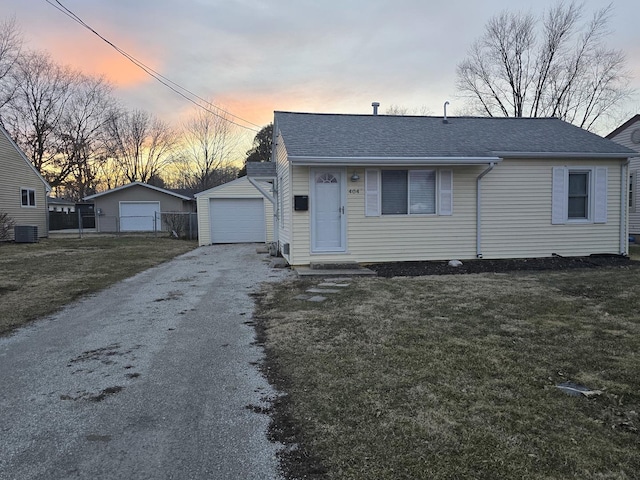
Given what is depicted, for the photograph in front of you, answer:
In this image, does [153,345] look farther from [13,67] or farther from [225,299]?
[13,67]

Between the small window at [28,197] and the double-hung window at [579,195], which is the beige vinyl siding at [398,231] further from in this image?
the small window at [28,197]

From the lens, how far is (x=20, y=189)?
20.9 meters

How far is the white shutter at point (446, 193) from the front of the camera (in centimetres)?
1004

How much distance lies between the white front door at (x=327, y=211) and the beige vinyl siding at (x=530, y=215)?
3.62 meters

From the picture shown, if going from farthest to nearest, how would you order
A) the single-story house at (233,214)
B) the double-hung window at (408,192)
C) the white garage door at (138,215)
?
1. the white garage door at (138,215)
2. the single-story house at (233,214)
3. the double-hung window at (408,192)

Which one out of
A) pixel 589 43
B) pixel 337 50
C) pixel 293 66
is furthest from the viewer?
pixel 589 43

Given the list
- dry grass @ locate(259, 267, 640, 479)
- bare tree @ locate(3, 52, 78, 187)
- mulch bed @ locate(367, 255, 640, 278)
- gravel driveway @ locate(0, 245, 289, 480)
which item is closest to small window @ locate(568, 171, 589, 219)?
mulch bed @ locate(367, 255, 640, 278)

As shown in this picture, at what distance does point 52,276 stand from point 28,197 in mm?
15979

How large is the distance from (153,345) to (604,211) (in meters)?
11.2

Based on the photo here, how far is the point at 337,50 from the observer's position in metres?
14.7

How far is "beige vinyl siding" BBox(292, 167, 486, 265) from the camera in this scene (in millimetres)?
9562

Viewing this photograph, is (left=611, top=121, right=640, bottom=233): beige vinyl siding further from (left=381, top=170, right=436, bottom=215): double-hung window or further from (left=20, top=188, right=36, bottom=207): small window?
(left=20, top=188, right=36, bottom=207): small window

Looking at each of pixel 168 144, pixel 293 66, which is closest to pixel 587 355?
pixel 293 66

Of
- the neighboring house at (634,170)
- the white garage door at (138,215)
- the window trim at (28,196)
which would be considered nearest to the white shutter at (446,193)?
the neighboring house at (634,170)
